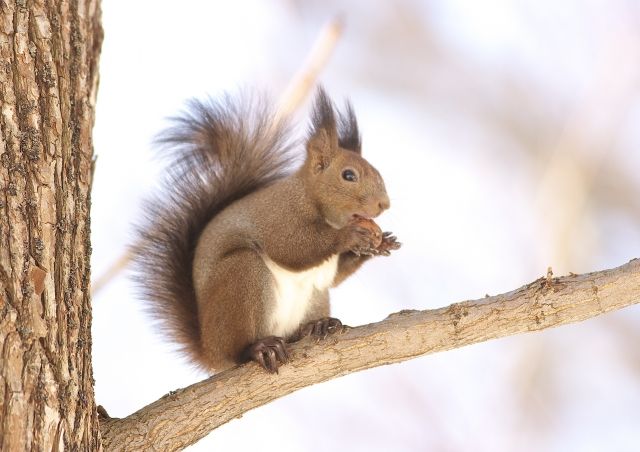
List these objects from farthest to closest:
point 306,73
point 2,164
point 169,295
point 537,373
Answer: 1. point 537,373
2. point 306,73
3. point 169,295
4. point 2,164

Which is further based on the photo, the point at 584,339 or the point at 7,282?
the point at 584,339

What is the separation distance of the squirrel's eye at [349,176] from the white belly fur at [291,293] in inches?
11.4

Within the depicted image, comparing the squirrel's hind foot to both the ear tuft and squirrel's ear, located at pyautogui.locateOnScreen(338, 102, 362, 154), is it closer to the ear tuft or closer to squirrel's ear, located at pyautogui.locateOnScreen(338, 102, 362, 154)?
the ear tuft

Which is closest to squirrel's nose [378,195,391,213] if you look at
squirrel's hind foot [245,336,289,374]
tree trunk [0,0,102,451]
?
squirrel's hind foot [245,336,289,374]

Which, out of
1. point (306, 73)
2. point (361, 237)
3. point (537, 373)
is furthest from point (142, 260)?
point (537, 373)

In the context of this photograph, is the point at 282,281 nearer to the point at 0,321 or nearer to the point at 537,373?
the point at 0,321

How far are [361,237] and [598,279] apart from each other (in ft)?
3.11

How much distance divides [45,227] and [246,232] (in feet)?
4.02

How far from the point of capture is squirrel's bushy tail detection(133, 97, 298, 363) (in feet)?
10.2

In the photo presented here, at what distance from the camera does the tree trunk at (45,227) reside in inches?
70.9

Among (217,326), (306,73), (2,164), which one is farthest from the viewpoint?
(306,73)

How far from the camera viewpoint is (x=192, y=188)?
129 inches

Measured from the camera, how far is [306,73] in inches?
139

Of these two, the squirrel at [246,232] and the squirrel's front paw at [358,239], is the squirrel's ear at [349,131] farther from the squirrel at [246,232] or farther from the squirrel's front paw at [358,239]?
the squirrel's front paw at [358,239]
